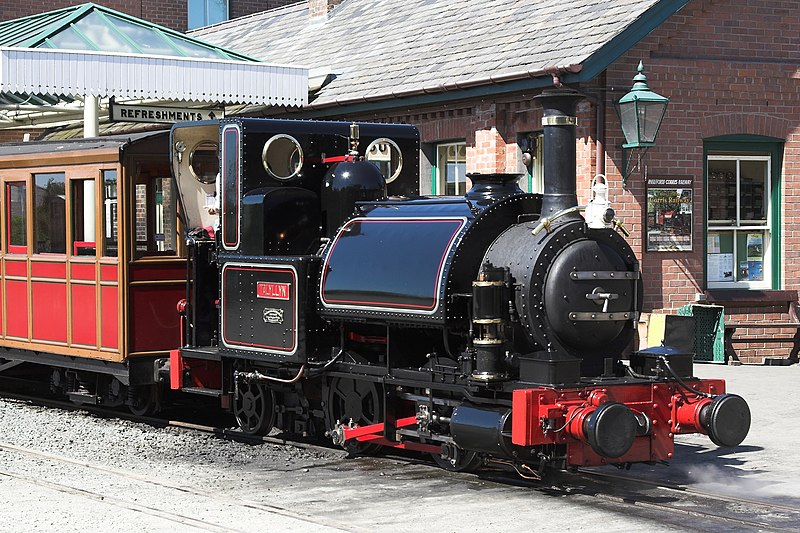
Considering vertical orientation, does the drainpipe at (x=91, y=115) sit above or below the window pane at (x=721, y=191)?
above

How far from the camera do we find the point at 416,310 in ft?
28.0

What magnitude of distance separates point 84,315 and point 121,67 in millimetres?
4521

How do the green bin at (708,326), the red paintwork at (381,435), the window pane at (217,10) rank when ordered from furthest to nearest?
the window pane at (217,10), the green bin at (708,326), the red paintwork at (381,435)

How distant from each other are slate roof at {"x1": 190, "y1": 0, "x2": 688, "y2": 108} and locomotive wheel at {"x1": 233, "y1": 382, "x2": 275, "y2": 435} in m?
5.01

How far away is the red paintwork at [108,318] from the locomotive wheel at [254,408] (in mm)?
1327

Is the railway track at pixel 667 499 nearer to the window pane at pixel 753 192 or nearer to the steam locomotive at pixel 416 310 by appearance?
the steam locomotive at pixel 416 310

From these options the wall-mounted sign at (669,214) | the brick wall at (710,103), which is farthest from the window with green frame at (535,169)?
the wall-mounted sign at (669,214)

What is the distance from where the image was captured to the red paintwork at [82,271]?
11586 millimetres

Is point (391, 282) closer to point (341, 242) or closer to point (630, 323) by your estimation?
point (341, 242)

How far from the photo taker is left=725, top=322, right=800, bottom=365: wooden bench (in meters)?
14.7

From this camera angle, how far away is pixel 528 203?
28.6 ft

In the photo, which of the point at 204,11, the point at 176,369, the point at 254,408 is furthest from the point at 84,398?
the point at 204,11

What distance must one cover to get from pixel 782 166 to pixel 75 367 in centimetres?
793

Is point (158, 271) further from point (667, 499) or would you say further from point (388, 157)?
point (667, 499)
